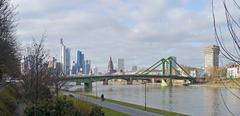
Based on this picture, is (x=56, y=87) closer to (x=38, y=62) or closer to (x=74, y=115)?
(x=38, y=62)

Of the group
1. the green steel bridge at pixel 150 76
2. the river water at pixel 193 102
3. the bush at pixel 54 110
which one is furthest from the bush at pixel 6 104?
the green steel bridge at pixel 150 76

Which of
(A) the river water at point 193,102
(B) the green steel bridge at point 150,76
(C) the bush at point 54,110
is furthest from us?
(B) the green steel bridge at point 150,76

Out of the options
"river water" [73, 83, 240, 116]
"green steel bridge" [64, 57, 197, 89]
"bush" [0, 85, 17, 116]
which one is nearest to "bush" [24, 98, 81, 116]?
"bush" [0, 85, 17, 116]

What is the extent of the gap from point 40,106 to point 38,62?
1279 centimetres

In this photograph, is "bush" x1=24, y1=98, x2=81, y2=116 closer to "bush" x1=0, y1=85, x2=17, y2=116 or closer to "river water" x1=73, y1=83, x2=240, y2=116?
"bush" x1=0, y1=85, x2=17, y2=116

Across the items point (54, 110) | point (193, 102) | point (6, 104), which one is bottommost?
point (193, 102)

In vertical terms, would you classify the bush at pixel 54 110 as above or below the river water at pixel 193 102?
above

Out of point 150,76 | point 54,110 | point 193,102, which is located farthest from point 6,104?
point 150,76

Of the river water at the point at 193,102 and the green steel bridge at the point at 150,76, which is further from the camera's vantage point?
the green steel bridge at the point at 150,76

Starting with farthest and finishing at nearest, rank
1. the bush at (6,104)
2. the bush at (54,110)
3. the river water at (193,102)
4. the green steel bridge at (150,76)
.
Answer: the green steel bridge at (150,76), the river water at (193,102), the bush at (6,104), the bush at (54,110)

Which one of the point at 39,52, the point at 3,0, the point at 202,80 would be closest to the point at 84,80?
the point at 202,80

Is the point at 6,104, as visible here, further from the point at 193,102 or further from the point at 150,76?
the point at 150,76

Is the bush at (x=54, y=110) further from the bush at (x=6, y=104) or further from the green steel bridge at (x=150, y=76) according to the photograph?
the green steel bridge at (x=150, y=76)

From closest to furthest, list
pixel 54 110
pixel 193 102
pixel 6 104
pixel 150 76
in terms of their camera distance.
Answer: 1. pixel 54 110
2. pixel 6 104
3. pixel 193 102
4. pixel 150 76
